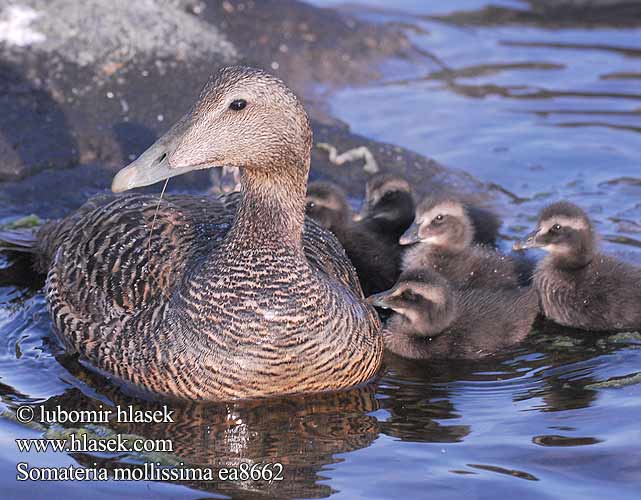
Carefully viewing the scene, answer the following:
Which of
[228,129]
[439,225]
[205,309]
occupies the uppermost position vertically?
[228,129]

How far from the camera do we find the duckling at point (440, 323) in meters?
7.47

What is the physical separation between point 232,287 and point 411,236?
2136mm

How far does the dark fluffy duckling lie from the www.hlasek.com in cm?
281

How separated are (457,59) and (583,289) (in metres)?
5.60

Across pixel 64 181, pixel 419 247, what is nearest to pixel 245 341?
pixel 419 247

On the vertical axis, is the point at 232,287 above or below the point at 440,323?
above

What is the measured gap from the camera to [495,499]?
18.6ft

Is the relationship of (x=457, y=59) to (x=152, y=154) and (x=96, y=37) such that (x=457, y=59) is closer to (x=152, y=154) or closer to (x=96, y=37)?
(x=96, y=37)

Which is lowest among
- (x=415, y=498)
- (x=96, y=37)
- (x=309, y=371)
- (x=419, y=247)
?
(x=415, y=498)

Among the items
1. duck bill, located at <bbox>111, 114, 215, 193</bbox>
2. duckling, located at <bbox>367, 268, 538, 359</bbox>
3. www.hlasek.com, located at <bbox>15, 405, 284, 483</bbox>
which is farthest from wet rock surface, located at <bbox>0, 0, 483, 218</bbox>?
duck bill, located at <bbox>111, 114, 215, 193</bbox>

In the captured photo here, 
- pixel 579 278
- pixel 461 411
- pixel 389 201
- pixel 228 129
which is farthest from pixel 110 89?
pixel 461 411

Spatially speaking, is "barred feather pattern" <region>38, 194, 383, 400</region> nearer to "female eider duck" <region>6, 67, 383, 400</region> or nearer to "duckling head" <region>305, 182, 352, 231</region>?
"female eider duck" <region>6, 67, 383, 400</region>

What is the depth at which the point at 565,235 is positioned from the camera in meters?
8.00

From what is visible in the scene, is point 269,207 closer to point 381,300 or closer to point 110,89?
point 381,300
